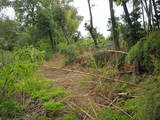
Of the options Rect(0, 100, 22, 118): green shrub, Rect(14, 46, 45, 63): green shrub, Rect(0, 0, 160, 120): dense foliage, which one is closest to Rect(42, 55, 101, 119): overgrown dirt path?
Rect(0, 0, 160, 120): dense foliage

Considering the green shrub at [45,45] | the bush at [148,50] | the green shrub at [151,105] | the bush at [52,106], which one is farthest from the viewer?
the green shrub at [45,45]

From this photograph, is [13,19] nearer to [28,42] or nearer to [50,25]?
[28,42]

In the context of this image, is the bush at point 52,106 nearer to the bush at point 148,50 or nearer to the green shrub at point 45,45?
the bush at point 148,50

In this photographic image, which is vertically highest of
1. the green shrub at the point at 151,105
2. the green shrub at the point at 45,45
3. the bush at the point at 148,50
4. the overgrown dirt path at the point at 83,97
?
the green shrub at the point at 45,45

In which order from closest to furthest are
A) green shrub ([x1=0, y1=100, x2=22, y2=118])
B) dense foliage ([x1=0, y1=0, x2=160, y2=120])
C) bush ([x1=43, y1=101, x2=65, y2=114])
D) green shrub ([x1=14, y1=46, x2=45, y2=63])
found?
dense foliage ([x1=0, y1=0, x2=160, y2=120]), green shrub ([x1=0, y1=100, x2=22, y2=118]), bush ([x1=43, y1=101, x2=65, y2=114]), green shrub ([x1=14, y1=46, x2=45, y2=63])

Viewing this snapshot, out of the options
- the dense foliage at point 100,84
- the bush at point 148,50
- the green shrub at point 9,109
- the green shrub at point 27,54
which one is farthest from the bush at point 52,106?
the bush at point 148,50

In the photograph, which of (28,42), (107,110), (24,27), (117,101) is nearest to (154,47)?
(117,101)

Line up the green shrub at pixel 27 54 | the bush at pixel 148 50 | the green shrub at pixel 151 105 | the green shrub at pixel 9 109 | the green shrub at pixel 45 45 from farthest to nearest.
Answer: the green shrub at pixel 45 45 → the green shrub at pixel 27 54 → the bush at pixel 148 50 → the green shrub at pixel 9 109 → the green shrub at pixel 151 105

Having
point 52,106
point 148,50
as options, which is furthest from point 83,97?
point 148,50

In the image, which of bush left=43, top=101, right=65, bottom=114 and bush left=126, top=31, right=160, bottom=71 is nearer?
bush left=43, top=101, right=65, bottom=114

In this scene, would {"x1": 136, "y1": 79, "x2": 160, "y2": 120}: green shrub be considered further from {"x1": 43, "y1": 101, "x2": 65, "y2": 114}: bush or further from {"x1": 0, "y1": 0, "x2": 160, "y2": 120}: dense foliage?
{"x1": 43, "y1": 101, "x2": 65, "y2": 114}: bush

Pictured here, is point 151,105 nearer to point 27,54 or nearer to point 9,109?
point 9,109

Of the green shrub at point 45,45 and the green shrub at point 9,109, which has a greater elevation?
Answer: the green shrub at point 45,45

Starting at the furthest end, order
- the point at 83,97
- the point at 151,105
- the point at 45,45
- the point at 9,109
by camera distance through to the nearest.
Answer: the point at 45,45
the point at 83,97
the point at 9,109
the point at 151,105
